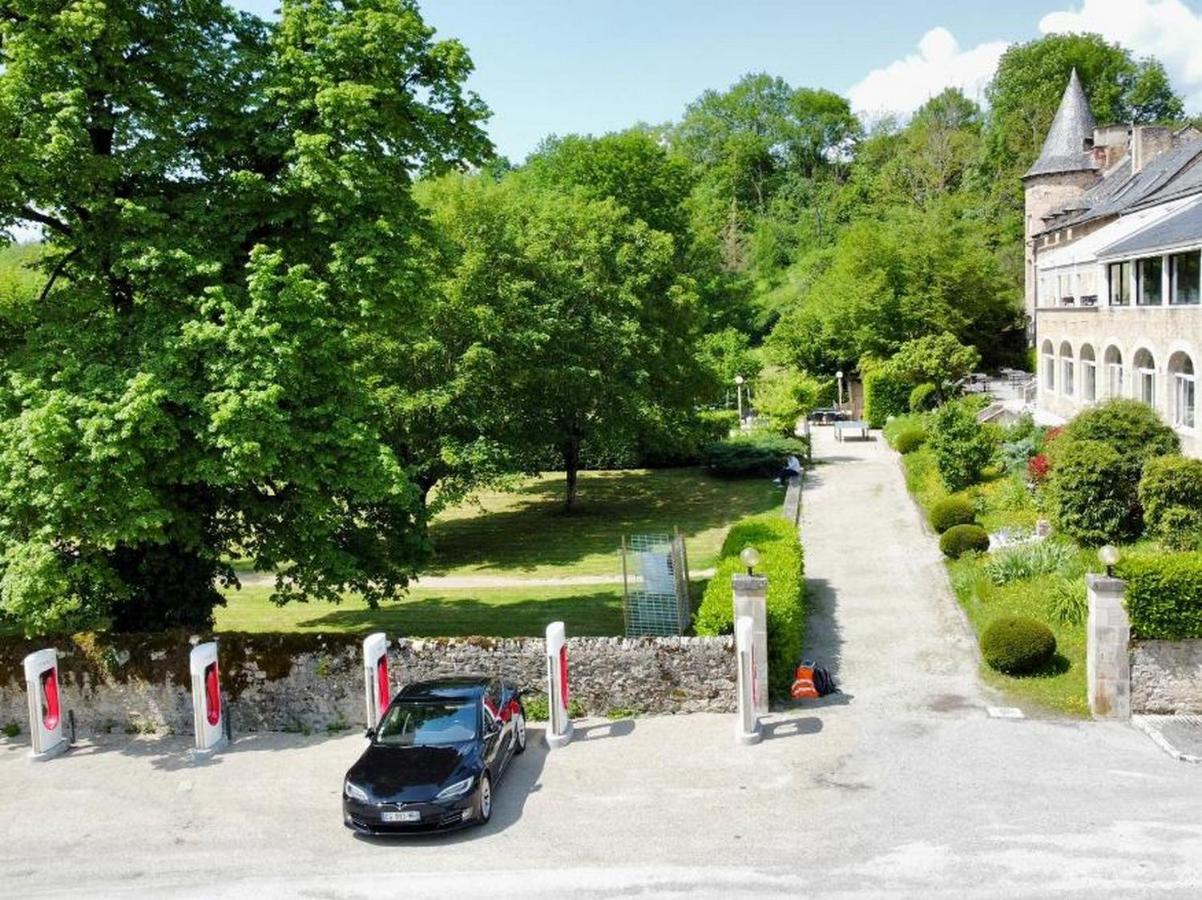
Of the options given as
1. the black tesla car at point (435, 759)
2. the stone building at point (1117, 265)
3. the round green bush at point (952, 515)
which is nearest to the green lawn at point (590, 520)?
the round green bush at point (952, 515)

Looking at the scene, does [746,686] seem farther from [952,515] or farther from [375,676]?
[952,515]

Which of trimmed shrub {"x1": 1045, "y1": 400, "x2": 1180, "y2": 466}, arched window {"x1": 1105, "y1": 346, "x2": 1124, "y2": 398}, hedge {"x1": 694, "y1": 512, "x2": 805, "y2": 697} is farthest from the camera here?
arched window {"x1": 1105, "y1": 346, "x2": 1124, "y2": 398}

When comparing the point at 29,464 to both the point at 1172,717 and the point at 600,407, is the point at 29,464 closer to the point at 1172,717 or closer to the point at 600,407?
the point at 1172,717

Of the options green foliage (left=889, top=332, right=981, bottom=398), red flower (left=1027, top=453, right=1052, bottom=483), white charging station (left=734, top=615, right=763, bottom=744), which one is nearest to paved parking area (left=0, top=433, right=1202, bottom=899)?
white charging station (left=734, top=615, right=763, bottom=744)

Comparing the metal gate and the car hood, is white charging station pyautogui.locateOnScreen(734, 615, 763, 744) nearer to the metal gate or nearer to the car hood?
Answer: the car hood

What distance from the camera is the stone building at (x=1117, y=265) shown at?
86.7ft

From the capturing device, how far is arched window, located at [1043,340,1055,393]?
133 feet

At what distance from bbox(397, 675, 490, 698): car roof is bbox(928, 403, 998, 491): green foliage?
799 inches

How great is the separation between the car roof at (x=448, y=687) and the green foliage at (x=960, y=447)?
2030 centimetres

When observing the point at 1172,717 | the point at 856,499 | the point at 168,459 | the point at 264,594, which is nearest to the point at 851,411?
the point at 856,499

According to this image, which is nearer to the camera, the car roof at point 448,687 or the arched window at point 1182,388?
the car roof at point 448,687

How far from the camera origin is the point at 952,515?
28.4m

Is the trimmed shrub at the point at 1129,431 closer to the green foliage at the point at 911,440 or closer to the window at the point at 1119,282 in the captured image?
the window at the point at 1119,282

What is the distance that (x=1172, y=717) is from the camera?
16391mm
